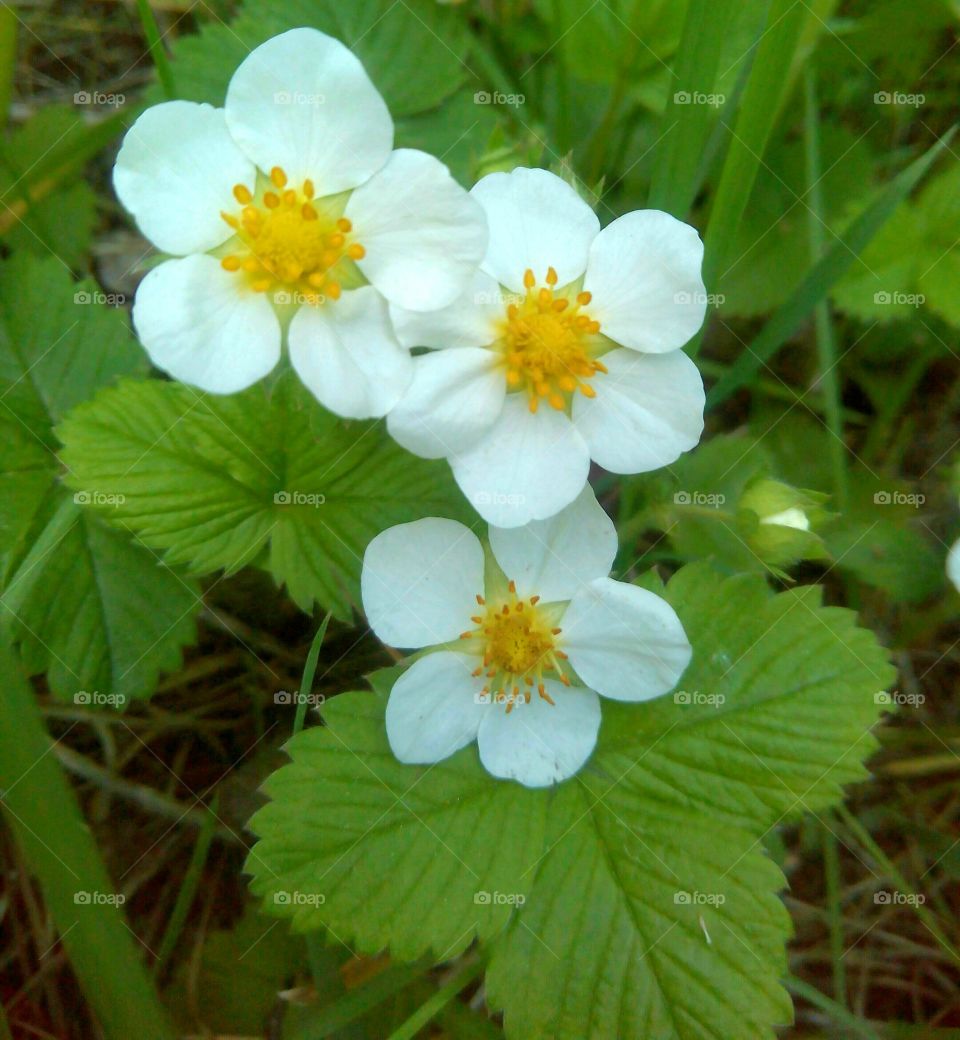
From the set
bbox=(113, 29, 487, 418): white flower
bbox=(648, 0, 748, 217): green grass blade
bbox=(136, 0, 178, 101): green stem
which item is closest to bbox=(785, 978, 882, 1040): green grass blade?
bbox=(113, 29, 487, 418): white flower

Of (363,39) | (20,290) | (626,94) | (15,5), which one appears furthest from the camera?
(15,5)

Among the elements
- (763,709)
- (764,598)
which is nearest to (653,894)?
(763,709)

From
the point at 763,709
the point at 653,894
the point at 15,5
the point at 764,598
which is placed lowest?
the point at 653,894

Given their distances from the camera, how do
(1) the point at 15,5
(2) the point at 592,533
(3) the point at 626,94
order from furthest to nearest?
(1) the point at 15,5, (3) the point at 626,94, (2) the point at 592,533

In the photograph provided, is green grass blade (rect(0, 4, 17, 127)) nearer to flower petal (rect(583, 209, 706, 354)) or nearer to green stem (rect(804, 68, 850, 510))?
flower petal (rect(583, 209, 706, 354))

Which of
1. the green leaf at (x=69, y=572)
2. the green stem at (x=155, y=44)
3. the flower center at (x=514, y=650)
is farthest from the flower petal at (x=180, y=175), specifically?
the flower center at (x=514, y=650)

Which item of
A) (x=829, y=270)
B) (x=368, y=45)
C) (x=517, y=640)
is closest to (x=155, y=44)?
(x=368, y=45)

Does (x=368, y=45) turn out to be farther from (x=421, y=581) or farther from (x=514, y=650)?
(x=514, y=650)

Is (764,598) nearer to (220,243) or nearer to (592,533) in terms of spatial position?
(592,533)
